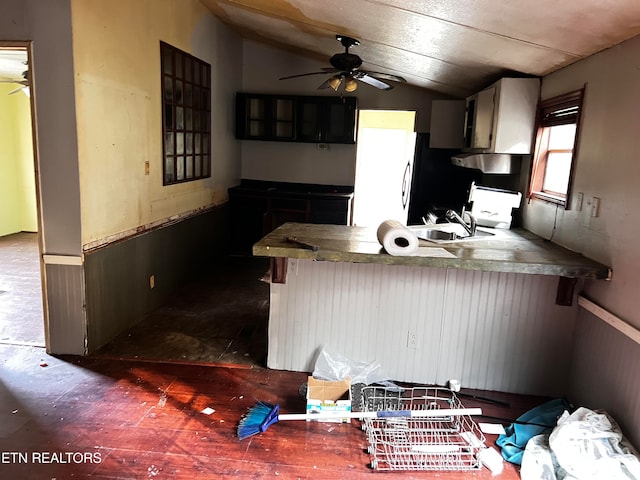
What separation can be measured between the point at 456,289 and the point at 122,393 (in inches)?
81.6

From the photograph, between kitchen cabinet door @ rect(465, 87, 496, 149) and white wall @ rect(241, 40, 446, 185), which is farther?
white wall @ rect(241, 40, 446, 185)

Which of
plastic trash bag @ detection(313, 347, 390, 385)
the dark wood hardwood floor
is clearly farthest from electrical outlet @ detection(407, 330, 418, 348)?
the dark wood hardwood floor

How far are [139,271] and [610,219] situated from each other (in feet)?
10.8

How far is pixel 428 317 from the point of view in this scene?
2.81m

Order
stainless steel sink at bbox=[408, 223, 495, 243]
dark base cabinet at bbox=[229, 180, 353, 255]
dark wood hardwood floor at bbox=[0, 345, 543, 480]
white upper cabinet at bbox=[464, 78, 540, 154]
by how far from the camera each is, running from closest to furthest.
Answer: dark wood hardwood floor at bbox=[0, 345, 543, 480], stainless steel sink at bbox=[408, 223, 495, 243], white upper cabinet at bbox=[464, 78, 540, 154], dark base cabinet at bbox=[229, 180, 353, 255]

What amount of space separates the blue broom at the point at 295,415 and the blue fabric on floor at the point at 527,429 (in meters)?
0.22

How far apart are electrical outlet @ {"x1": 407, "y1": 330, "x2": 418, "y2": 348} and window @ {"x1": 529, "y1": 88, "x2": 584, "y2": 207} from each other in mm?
1244

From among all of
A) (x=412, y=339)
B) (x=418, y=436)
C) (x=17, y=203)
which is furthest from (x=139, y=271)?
(x=17, y=203)

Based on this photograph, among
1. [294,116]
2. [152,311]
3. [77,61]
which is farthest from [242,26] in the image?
[152,311]

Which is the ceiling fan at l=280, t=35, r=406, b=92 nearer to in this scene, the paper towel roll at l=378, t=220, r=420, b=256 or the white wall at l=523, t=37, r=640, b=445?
the white wall at l=523, t=37, r=640, b=445

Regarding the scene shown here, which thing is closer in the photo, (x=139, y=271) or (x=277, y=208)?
(x=139, y=271)

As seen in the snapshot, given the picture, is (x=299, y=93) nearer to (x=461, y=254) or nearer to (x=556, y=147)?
(x=556, y=147)

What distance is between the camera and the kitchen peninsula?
2.71 meters

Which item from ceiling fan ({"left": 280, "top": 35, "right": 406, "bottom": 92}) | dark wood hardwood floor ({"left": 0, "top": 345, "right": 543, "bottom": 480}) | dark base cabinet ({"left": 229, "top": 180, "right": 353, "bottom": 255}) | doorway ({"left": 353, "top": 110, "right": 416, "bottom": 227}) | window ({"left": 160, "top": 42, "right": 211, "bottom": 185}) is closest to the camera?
dark wood hardwood floor ({"left": 0, "top": 345, "right": 543, "bottom": 480})
